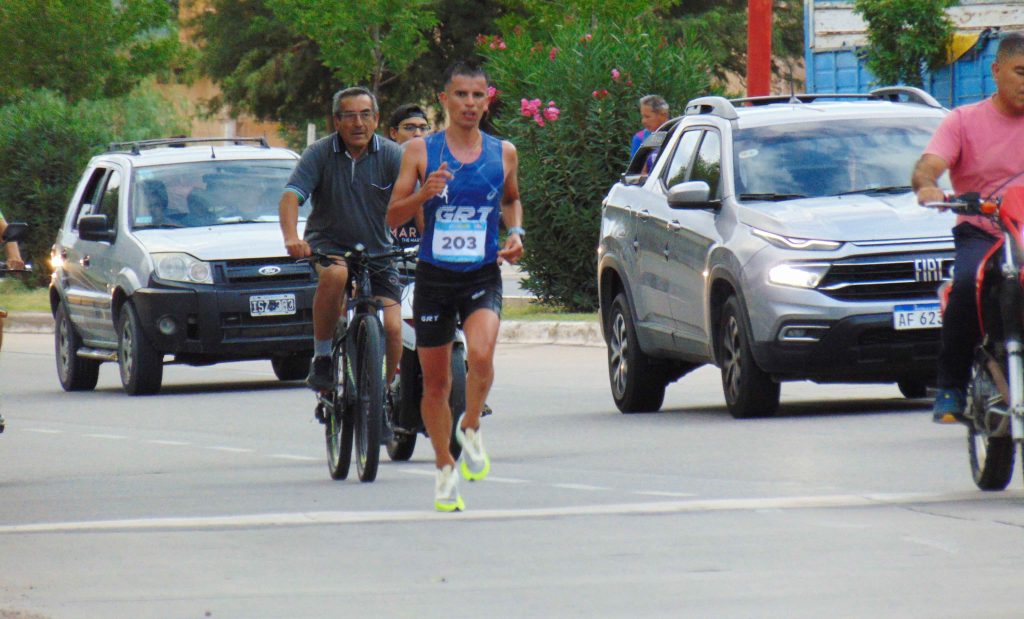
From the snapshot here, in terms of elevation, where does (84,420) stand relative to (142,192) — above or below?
below

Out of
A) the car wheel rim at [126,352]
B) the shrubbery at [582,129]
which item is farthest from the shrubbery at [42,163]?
the car wheel rim at [126,352]

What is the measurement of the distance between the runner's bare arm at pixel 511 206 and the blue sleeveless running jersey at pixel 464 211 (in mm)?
52

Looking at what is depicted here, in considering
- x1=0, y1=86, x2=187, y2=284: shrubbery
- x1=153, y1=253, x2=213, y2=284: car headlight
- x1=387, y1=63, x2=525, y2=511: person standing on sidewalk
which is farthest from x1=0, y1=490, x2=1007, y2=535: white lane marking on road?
x1=0, y1=86, x2=187, y2=284: shrubbery

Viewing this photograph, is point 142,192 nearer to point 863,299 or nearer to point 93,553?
point 863,299

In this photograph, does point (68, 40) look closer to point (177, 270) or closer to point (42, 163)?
point (42, 163)

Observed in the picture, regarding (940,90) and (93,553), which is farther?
(940,90)

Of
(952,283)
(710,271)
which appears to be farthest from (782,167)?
(952,283)

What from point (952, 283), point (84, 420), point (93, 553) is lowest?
point (84, 420)

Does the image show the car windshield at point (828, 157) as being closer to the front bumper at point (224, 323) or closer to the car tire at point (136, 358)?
the front bumper at point (224, 323)

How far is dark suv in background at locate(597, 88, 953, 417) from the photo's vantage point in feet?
40.2

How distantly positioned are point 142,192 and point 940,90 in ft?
48.6

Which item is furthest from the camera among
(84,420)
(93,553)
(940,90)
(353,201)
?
(940,90)

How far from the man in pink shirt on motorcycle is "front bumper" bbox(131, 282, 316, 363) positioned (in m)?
8.11

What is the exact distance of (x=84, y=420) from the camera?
15203mm
